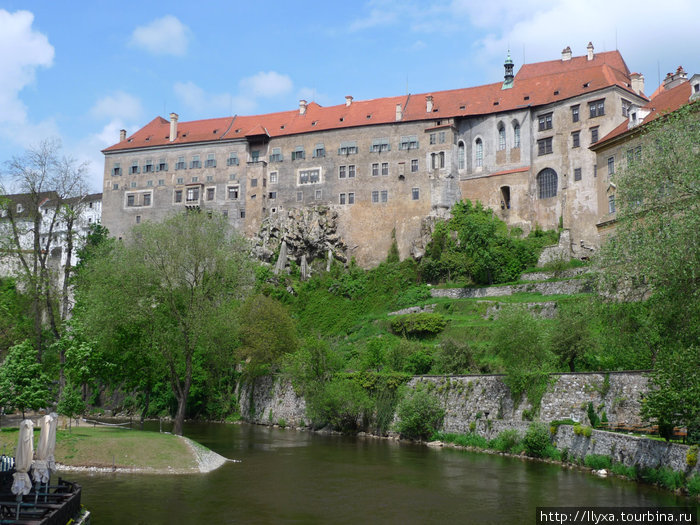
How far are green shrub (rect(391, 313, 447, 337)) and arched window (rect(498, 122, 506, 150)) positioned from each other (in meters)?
22.8

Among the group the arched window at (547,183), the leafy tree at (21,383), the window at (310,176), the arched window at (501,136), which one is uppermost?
the arched window at (501,136)

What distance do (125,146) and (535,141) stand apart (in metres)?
48.0

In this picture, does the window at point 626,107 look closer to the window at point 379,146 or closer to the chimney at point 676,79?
the chimney at point 676,79

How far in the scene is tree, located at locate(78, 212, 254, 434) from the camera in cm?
3300

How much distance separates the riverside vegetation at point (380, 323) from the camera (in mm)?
23281

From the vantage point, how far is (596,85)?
61031 mm

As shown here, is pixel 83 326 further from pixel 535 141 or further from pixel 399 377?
pixel 535 141

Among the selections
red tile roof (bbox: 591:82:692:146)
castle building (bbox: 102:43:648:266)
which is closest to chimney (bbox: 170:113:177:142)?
castle building (bbox: 102:43:648:266)

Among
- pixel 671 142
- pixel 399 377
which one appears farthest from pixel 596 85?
pixel 671 142

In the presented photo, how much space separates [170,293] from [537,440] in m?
18.3

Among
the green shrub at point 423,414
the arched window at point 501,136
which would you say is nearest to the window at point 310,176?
the arched window at point 501,136

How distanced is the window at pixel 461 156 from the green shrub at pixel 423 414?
3720 centimetres

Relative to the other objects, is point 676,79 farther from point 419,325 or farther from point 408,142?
point 419,325

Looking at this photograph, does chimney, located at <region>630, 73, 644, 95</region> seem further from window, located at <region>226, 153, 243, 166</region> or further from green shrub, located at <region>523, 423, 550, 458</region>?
green shrub, located at <region>523, 423, 550, 458</region>
